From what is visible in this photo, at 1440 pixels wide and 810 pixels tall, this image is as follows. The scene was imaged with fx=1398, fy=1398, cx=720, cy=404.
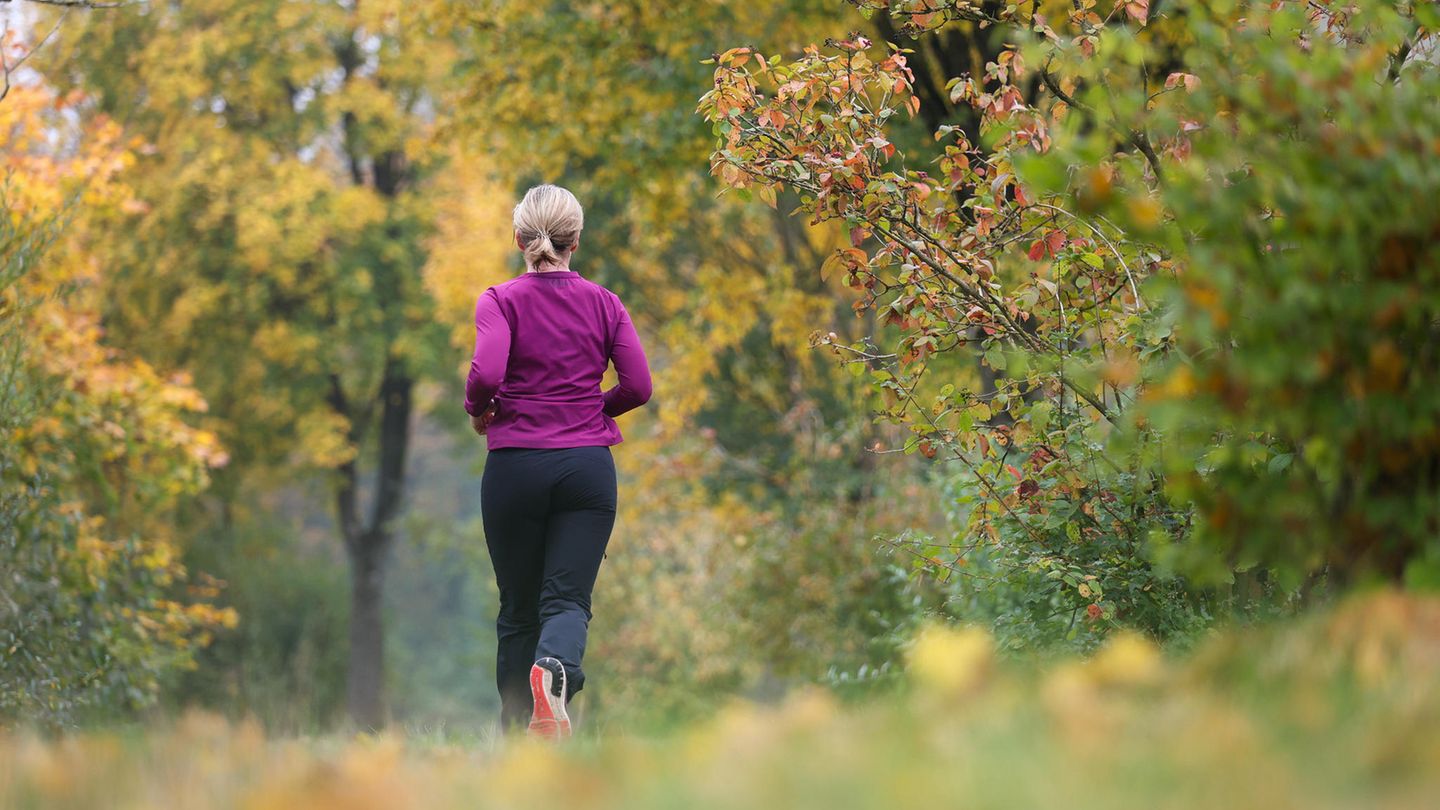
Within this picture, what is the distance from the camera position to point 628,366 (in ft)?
16.9

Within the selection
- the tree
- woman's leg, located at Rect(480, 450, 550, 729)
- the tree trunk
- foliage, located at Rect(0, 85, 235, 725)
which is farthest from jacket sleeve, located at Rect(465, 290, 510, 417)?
the tree trunk

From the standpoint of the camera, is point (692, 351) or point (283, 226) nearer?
point (692, 351)

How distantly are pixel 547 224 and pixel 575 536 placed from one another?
1.12 metres

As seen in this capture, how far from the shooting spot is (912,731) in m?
2.22

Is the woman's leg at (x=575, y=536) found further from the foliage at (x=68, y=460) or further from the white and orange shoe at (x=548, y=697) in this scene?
the foliage at (x=68, y=460)

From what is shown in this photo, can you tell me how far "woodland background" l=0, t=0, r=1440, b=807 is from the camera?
234cm

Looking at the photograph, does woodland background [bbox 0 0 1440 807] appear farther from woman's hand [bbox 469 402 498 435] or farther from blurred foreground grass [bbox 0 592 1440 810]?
woman's hand [bbox 469 402 498 435]

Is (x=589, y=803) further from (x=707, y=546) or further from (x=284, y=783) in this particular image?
→ (x=707, y=546)

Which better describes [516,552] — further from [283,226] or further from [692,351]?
[283,226]

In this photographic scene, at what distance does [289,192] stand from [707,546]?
24.9ft

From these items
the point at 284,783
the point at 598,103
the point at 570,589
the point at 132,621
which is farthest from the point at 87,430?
the point at 284,783

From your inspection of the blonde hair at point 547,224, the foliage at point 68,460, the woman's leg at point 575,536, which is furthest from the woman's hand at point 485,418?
the foliage at point 68,460

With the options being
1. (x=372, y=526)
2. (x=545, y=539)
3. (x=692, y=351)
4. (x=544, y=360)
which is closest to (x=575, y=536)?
(x=545, y=539)

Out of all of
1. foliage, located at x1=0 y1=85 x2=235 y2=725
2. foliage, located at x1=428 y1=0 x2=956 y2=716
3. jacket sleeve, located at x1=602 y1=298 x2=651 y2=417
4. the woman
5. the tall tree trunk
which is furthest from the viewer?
the tall tree trunk
